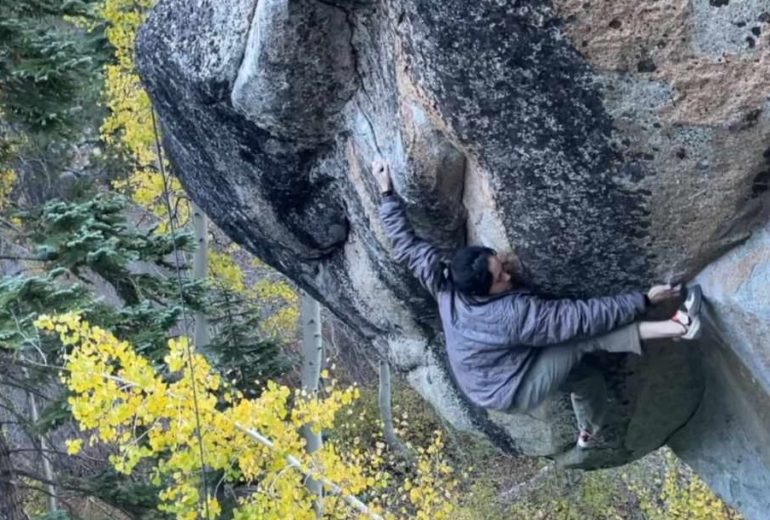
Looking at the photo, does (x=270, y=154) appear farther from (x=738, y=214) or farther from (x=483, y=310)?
(x=738, y=214)

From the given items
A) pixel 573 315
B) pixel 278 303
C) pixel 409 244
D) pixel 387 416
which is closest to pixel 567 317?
pixel 573 315

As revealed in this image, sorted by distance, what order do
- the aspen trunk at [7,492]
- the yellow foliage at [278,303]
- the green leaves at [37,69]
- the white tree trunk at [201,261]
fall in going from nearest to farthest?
the aspen trunk at [7,492] → the green leaves at [37,69] → the white tree trunk at [201,261] → the yellow foliage at [278,303]

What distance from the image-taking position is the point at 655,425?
22.5 feet

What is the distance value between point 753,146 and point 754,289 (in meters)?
0.74

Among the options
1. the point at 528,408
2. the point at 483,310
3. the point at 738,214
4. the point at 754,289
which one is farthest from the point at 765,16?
the point at 528,408

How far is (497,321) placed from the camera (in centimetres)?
526

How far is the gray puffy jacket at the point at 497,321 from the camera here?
5.10 meters

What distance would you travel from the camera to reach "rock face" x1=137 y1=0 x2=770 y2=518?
4.24 metres

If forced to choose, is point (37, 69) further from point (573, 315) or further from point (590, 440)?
point (573, 315)

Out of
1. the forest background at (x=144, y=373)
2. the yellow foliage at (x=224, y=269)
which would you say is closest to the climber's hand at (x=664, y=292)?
the forest background at (x=144, y=373)

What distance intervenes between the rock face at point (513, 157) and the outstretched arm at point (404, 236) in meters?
0.10

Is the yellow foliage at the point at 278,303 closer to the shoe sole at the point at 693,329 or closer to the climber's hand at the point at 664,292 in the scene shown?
the climber's hand at the point at 664,292

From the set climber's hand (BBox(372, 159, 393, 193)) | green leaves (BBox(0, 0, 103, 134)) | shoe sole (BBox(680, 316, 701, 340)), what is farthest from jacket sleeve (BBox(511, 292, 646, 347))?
green leaves (BBox(0, 0, 103, 134))

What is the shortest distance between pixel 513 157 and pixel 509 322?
95 cm
